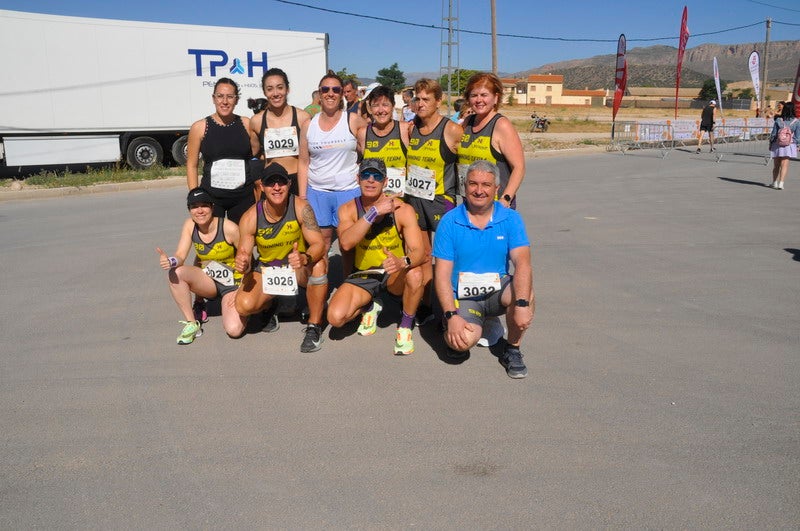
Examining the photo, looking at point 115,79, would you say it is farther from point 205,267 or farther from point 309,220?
point 309,220

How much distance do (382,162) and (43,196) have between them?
11.2 meters

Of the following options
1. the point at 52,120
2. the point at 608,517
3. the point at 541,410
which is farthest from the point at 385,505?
the point at 52,120

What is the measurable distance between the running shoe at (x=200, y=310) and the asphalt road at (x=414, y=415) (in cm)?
28

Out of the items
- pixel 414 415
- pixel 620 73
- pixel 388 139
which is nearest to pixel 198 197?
pixel 388 139

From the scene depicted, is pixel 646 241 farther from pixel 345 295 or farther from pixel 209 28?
pixel 209 28

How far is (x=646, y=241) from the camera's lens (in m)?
8.35

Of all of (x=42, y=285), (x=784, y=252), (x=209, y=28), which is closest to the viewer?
(x=42, y=285)

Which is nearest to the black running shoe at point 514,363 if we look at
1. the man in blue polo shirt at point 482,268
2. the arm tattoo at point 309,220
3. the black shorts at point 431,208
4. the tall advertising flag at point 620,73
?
the man in blue polo shirt at point 482,268

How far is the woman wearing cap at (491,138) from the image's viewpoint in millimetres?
4855

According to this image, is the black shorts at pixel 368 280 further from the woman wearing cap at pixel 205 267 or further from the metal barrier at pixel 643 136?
the metal barrier at pixel 643 136

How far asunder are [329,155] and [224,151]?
0.90 meters

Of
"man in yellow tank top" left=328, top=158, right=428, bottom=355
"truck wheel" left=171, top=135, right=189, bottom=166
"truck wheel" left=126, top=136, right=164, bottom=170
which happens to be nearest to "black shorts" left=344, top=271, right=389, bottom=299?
"man in yellow tank top" left=328, top=158, right=428, bottom=355

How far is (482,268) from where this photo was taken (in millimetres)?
4465

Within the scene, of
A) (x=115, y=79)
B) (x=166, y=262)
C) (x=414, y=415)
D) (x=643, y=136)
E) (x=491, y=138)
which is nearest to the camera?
(x=414, y=415)
